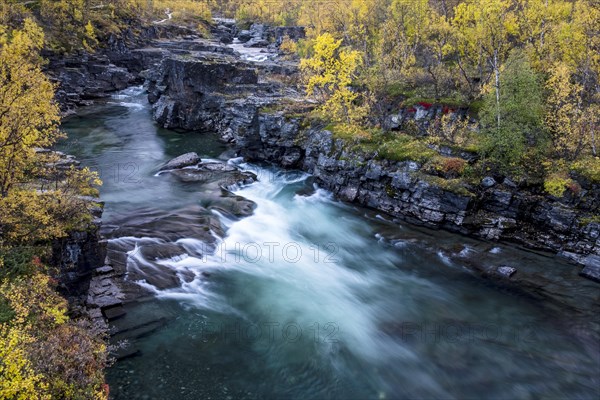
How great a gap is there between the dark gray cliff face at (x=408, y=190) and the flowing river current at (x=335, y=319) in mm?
1365

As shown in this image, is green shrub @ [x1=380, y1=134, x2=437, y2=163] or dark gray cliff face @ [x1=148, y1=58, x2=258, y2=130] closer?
green shrub @ [x1=380, y1=134, x2=437, y2=163]

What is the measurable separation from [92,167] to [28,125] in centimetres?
2056

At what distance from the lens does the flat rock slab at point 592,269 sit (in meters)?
21.3

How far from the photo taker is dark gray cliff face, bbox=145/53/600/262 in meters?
24.0

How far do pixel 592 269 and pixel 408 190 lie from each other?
11.5 m

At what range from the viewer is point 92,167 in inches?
1372

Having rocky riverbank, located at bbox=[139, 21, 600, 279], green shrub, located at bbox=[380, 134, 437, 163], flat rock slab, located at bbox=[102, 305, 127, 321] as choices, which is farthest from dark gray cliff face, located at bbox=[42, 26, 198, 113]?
green shrub, located at bbox=[380, 134, 437, 163]

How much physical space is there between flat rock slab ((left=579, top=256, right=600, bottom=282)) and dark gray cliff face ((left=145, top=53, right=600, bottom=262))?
2.51 feet

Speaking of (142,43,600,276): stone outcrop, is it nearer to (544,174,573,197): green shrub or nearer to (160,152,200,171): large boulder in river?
(544,174,573,197): green shrub

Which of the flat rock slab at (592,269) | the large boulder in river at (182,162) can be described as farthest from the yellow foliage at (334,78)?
the flat rock slab at (592,269)

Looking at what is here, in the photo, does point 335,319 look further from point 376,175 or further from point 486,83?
point 486,83

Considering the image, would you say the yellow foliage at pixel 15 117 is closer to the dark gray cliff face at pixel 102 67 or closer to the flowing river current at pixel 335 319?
the flowing river current at pixel 335 319

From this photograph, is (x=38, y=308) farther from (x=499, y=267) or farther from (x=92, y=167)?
(x=92, y=167)

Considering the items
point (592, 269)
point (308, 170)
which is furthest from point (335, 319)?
point (308, 170)
